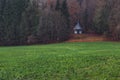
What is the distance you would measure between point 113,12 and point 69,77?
2132 inches

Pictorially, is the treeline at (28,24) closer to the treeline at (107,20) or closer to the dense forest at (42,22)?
the dense forest at (42,22)

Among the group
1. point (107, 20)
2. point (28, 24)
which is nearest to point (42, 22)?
point (28, 24)

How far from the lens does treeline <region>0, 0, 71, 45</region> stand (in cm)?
6331

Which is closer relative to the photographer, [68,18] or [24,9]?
[24,9]

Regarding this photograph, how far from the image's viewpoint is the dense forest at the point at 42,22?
63.5m

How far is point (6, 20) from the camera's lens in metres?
64.9

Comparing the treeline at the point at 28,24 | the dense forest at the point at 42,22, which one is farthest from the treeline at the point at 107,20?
the treeline at the point at 28,24

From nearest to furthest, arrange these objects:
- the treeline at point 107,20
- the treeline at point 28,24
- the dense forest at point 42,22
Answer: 1. the treeline at point 28,24
2. the dense forest at point 42,22
3. the treeline at point 107,20

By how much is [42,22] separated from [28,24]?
2972 mm

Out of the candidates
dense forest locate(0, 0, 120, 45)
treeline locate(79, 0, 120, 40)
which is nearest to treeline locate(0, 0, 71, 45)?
dense forest locate(0, 0, 120, 45)

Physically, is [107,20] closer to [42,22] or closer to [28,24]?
[42,22]

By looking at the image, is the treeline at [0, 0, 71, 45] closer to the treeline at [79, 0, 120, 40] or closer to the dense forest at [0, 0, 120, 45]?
the dense forest at [0, 0, 120, 45]

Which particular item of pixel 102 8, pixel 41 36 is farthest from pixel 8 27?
pixel 102 8

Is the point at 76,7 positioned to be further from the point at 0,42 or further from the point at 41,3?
the point at 0,42
